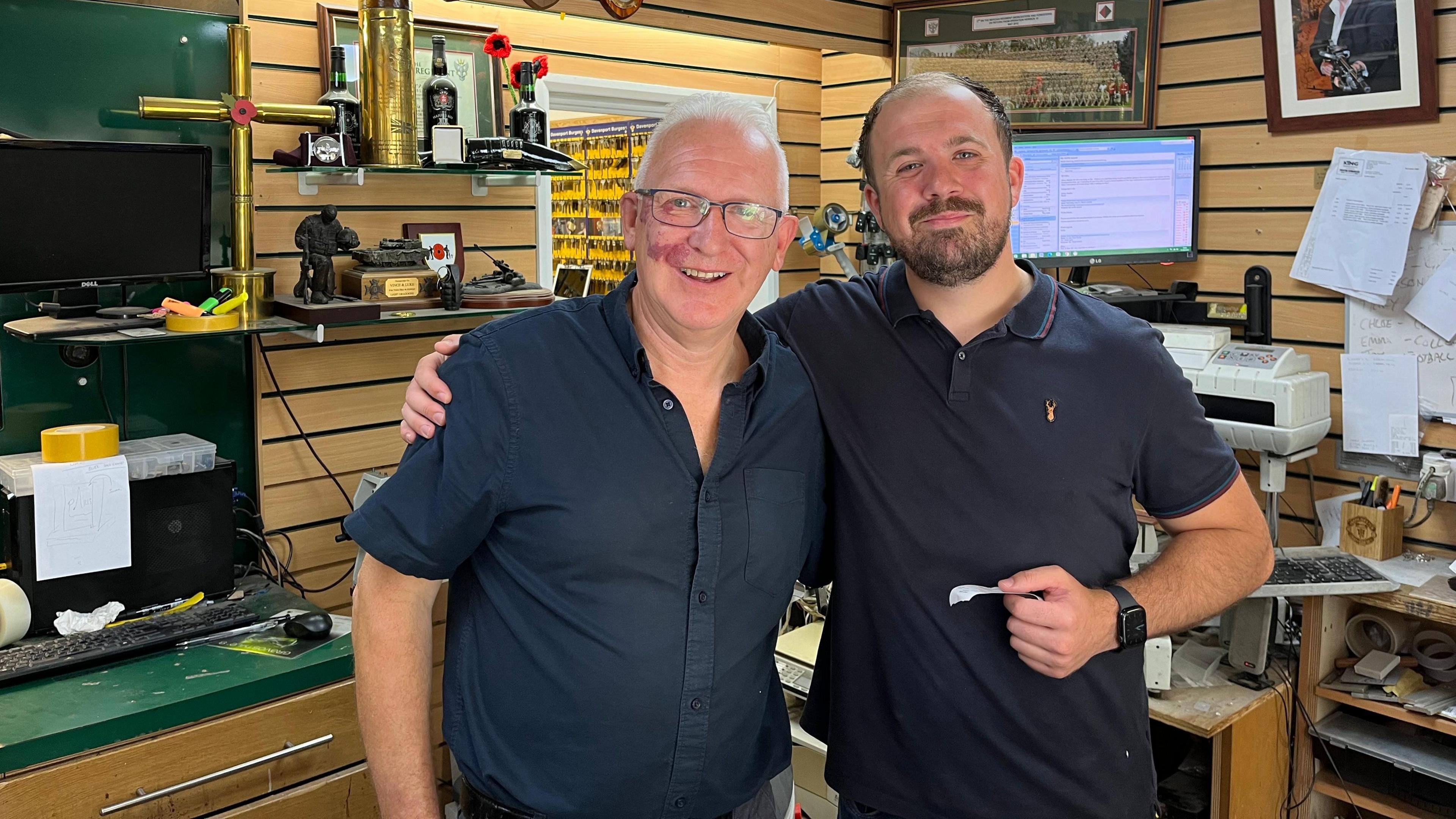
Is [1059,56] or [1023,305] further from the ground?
[1059,56]

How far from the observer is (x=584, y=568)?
4.84 ft

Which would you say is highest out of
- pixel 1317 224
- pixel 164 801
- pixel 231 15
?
pixel 231 15

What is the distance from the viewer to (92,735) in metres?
2.13

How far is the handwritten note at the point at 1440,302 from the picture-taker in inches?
125

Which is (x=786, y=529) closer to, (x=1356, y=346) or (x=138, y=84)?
(x=138, y=84)

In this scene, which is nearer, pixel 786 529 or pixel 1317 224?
pixel 786 529

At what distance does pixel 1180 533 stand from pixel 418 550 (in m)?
1.26

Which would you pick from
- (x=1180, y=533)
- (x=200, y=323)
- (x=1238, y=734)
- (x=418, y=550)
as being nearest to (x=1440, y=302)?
(x=1238, y=734)

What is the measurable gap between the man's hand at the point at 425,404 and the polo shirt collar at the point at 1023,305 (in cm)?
74

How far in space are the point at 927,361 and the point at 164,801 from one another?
5.78 ft

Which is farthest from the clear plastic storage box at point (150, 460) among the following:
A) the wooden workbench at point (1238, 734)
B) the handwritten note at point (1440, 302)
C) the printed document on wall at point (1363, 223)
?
the handwritten note at point (1440, 302)

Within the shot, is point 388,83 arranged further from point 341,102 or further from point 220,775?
point 220,775

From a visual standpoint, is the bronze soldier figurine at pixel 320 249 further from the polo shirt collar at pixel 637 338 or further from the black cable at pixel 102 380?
the polo shirt collar at pixel 637 338

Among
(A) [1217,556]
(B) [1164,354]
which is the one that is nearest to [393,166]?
(B) [1164,354]
